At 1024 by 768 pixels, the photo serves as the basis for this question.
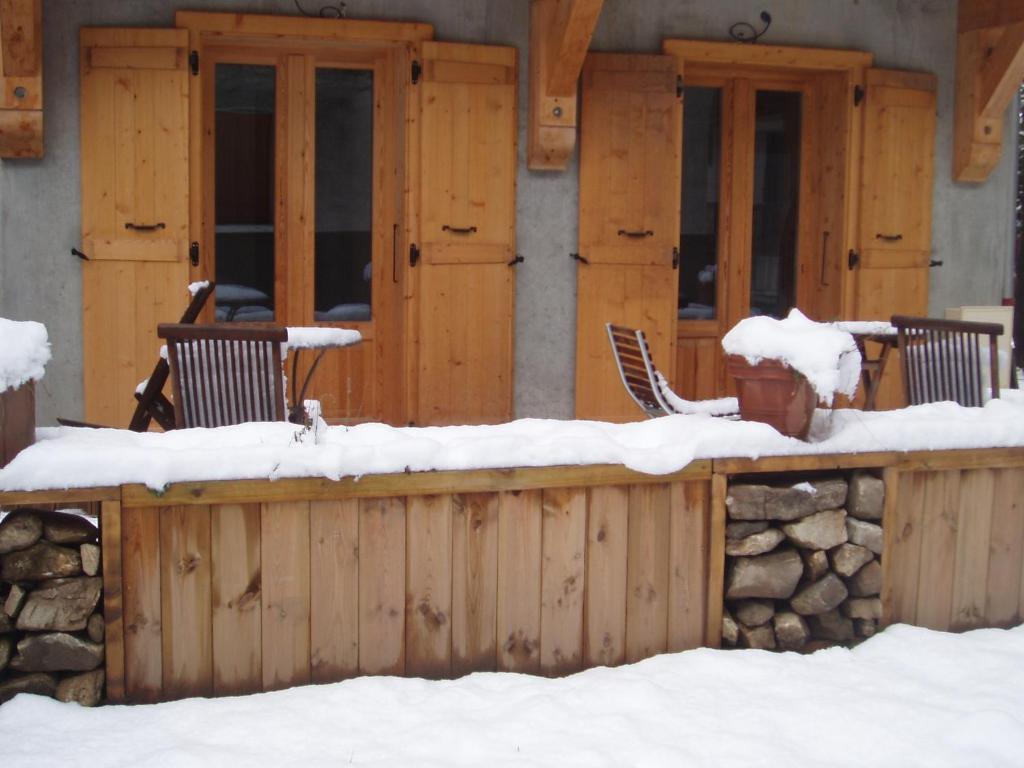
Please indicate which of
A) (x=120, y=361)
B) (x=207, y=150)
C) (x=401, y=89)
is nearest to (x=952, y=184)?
(x=401, y=89)

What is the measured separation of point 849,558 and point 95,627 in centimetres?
200

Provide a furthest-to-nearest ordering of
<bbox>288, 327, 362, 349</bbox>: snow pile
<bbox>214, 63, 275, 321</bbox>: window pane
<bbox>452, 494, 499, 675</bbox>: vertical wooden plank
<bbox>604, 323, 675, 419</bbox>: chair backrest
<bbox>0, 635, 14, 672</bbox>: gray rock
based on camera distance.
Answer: <bbox>214, 63, 275, 321</bbox>: window pane
<bbox>604, 323, 675, 419</bbox>: chair backrest
<bbox>288, 327, 362, 349</bbox>: snow pile
<bbox>452, 494, 499, 675</bbox>: vertical wooden plank
<bbox>0, 635, 14, 672</bbox>: gray rock

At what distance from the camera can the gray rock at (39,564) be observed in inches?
111

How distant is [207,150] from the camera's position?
632 cm

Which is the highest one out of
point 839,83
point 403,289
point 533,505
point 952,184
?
point 839,83

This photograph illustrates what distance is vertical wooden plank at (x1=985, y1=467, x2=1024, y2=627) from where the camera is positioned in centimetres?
362

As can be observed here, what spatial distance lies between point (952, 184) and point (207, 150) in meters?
4.21

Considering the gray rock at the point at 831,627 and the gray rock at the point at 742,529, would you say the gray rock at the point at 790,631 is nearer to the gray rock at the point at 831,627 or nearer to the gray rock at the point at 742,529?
the gray rock at the point at 831,627

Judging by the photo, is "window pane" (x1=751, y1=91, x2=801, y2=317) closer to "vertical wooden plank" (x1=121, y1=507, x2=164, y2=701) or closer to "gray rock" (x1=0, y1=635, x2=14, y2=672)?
"vertical wooden plank" (x1=121, y1=507, x2=164, y2=701)

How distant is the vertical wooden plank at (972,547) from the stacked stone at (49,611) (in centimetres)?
239

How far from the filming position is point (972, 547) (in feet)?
11.8

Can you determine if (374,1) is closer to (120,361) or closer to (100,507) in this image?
(120,361)

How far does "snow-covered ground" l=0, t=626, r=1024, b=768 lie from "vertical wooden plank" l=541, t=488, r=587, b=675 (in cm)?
9

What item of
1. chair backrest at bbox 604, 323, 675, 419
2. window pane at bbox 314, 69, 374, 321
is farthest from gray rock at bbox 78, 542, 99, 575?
window pane at bbox 314, 69, 374, 321
